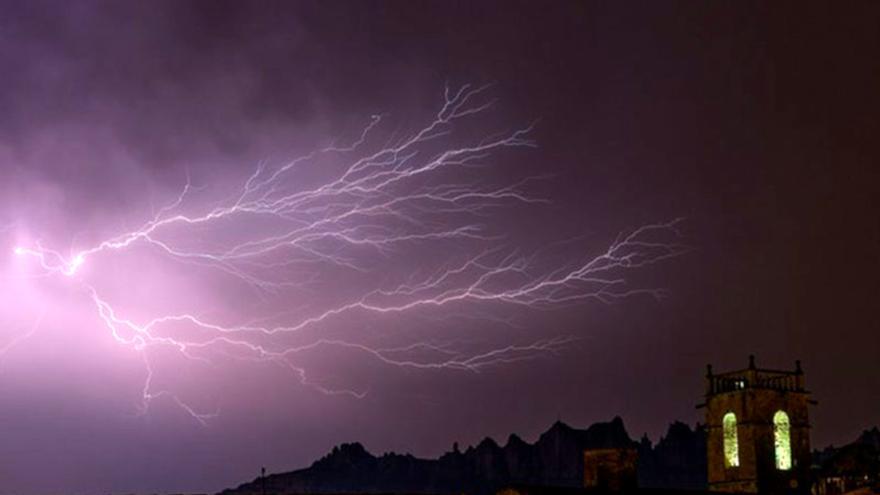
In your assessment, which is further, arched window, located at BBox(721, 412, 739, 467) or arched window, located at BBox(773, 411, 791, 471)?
arched window, located at BBox(721, 412, 739, 467)

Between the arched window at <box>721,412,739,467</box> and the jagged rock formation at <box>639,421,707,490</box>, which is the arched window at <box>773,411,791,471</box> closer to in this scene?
the arched window at <box>721,412,739,467</box>

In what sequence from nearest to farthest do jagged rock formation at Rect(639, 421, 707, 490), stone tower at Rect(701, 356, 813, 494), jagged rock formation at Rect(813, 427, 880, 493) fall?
jagged rock formation at Rect(813, 427, 880, 493)
stone tower at Rect(701, 356, 813, 494)
jagged rock formation at Rect(639, 421, 707, 490)

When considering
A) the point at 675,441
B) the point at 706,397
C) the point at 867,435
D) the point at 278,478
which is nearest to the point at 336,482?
the point at 278,478

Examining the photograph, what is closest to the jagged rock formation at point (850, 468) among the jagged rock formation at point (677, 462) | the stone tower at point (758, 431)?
the stone tower at point (758, 431)

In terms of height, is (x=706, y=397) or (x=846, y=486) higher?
(x=706, y=397)

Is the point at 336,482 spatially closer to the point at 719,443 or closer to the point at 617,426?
the point at 617,426

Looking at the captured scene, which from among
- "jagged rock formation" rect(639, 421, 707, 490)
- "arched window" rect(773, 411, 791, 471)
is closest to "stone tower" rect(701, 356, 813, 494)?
"arched window" rect(773, 411, 791, 471)

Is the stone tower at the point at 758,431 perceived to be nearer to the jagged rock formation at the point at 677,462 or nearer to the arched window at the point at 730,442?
the arched window at the point at 730,442
